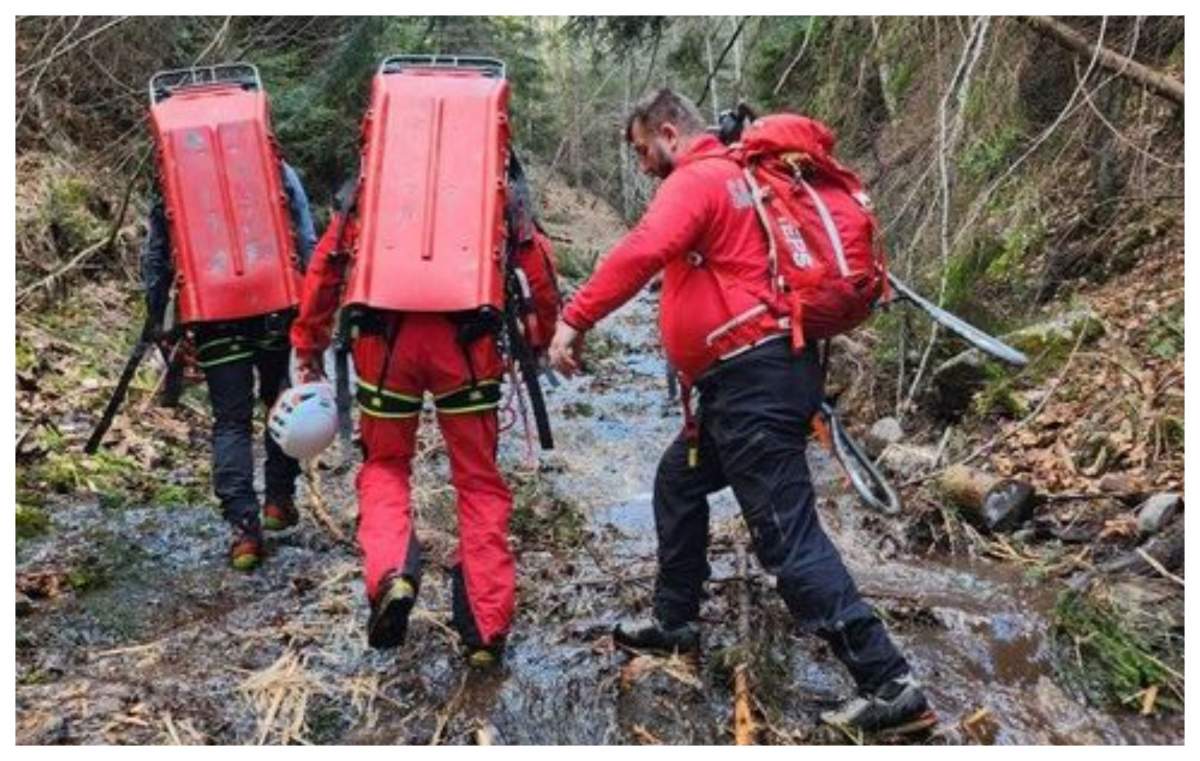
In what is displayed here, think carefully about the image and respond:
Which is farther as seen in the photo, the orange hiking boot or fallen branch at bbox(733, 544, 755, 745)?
the orange hiking boot

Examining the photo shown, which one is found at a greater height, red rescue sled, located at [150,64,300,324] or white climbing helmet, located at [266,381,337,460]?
red rescue sled, located at [150,64,300,324]

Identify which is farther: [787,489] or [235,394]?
[235,394]

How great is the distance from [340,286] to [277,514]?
183 centimetres

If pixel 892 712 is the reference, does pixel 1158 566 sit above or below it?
below

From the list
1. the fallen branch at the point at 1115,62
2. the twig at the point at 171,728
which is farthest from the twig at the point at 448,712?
the fallen branch at the point at 1115,62

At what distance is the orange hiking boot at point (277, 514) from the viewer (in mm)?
5805

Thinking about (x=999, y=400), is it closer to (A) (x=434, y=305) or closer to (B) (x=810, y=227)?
(B) (x=810, y=227)

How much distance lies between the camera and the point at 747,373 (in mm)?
3750

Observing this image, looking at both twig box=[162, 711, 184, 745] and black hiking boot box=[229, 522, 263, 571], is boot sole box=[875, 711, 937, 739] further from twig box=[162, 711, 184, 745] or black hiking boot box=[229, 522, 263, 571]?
black hiking boot box=[229, 522, 263, 571]

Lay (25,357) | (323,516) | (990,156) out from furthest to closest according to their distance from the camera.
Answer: (990,156)
(25,357)
(323,516)

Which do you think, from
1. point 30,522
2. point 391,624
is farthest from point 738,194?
point 30,522

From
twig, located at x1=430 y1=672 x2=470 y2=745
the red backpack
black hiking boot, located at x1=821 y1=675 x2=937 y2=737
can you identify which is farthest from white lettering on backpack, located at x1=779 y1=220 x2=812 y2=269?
twig, located at x1=430 y1=672 x2=470 y2=745

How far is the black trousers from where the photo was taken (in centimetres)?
363

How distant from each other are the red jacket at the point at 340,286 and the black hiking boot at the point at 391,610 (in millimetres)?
1107
